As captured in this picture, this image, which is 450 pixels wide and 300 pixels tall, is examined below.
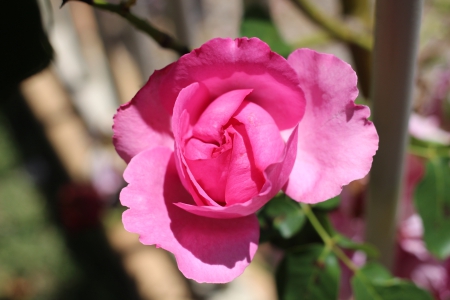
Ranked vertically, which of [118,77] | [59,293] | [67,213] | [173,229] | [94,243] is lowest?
[59,293]

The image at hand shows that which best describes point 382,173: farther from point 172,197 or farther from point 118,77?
point 118,77

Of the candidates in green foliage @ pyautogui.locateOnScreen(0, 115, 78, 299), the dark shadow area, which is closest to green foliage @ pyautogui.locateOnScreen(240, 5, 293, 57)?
the dark shadow area

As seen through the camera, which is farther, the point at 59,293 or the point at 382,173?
the point at 59,293

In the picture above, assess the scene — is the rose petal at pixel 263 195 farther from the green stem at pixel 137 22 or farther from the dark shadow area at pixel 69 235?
the dark shadow area at pixel 69 235

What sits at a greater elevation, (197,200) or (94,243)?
(197,200)

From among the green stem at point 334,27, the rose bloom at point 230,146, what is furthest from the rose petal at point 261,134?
the green stem at point 334,27

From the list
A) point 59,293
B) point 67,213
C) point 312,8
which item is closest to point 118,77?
point 67,213

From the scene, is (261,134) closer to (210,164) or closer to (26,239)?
(210,164)

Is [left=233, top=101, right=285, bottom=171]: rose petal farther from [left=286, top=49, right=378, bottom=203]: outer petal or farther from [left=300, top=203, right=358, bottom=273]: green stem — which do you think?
[left=300, top=203, right=358, bottom=273]: green stem
